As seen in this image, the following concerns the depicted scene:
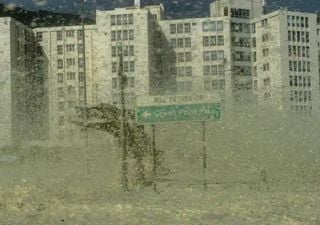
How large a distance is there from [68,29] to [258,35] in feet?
14.4

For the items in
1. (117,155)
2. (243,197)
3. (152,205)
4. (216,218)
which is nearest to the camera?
(216,218)

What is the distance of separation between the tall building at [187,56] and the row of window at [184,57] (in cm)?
2

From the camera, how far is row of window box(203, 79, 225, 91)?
1538 centimetres

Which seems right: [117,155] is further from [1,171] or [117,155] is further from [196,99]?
[196,99]

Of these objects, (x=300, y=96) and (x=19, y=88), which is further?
(x=19, y=88)

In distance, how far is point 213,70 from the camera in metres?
15.8

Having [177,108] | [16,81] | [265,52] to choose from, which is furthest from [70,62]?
[177,108]

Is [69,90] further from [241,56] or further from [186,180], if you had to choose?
[186,180]

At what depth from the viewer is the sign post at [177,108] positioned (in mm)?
10867

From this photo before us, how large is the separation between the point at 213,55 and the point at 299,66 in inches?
92.2

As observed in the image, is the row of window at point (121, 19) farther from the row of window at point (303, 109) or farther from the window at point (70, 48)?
the row of window at point (303, 109)

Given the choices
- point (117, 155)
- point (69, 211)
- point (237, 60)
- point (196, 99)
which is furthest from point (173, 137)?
point (69, 211)

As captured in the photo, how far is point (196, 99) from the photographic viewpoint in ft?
36.1

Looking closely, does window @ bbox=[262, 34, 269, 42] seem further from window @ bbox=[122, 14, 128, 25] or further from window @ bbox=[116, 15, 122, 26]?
window @ bbox=[116, 15, 122, 26]
